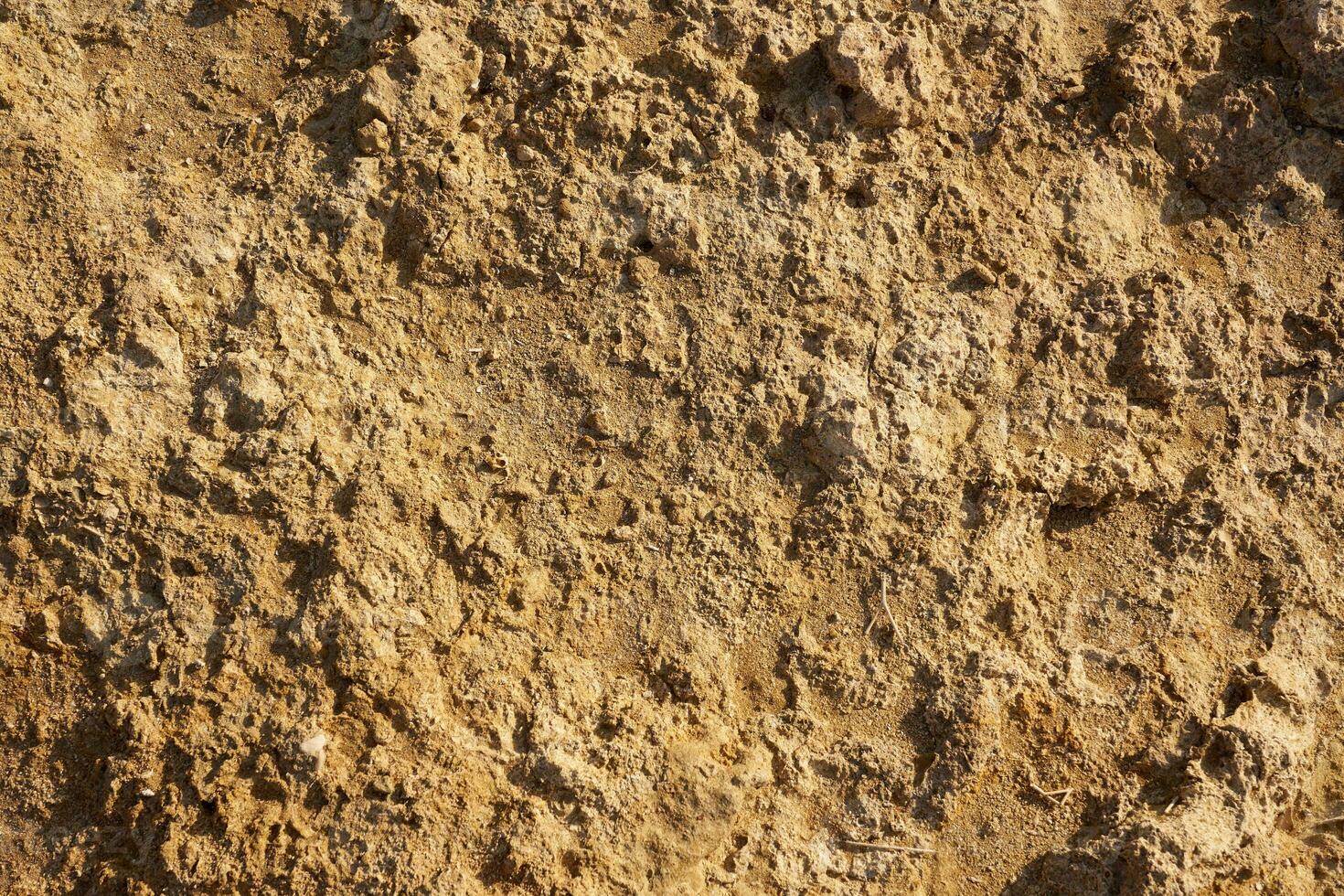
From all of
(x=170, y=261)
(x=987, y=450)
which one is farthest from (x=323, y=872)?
(x=987, y=450)

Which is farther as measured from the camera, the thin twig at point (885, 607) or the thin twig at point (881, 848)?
the thin twig at point (885, 607)

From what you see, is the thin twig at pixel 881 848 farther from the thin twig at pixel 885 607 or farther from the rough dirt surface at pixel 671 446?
the thin twig at pixel 885 607

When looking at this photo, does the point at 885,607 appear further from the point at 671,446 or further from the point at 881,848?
the point at 671,446

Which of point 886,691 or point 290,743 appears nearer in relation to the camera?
point 290,743

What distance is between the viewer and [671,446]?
3070 mm

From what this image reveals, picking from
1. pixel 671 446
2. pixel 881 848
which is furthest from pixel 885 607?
pixel 671 446

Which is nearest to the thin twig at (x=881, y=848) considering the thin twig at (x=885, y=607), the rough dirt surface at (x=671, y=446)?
the rough dirt surface at (x=671, y=446)

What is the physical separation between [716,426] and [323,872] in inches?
64.4

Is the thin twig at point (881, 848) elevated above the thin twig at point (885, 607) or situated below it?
below

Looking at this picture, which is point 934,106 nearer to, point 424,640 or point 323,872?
point 424,640

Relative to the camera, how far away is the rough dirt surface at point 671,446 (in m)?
2.80

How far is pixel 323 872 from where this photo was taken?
2.66 m

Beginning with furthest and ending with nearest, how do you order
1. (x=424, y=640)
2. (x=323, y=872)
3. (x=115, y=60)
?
(x=115, y=60), (x=424, y=640), (x=323, y=872)

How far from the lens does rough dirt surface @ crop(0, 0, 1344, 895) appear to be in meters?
2.80
